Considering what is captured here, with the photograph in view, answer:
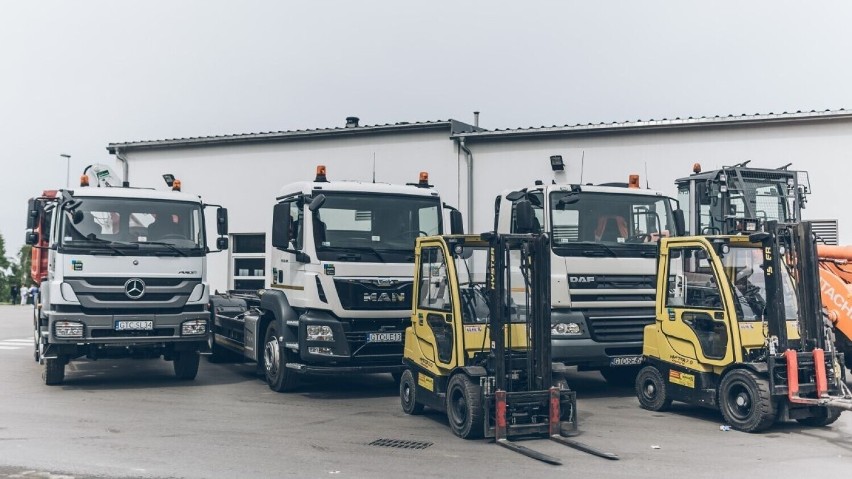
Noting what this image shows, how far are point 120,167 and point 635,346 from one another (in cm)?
1636

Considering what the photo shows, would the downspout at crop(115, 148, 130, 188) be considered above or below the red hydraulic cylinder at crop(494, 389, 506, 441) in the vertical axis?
above

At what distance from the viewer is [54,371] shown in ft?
40.8

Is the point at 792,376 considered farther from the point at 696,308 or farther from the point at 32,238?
the point at 32,238

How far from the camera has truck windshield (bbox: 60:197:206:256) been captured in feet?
38.8

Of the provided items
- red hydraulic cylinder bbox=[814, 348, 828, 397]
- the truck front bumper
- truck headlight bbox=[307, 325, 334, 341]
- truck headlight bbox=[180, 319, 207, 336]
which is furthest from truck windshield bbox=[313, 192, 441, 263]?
red hydraulic cylinder bbox=[814, 348, 828, 397]

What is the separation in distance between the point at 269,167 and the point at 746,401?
14.6 metres

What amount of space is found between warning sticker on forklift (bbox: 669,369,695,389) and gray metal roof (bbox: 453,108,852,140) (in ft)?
27.8

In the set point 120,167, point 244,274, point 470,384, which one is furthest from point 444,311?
point 120,167

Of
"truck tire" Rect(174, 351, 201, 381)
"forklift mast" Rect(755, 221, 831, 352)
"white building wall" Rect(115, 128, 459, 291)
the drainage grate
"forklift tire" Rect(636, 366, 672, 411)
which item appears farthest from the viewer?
"white building wall" Rect(115, 128, 459, 291)

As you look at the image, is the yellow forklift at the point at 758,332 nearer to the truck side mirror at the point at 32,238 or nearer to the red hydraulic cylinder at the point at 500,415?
the red hydraulic cylinder at the point at 500,415

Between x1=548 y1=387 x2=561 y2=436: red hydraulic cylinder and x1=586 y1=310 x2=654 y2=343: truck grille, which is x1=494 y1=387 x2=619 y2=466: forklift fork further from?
x1=586 y1=310 x2=654 y2=343: truck grille

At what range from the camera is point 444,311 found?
9.16 metres

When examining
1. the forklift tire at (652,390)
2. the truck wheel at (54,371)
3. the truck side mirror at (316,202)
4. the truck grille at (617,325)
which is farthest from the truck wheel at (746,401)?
the truck wheel at (54,371)

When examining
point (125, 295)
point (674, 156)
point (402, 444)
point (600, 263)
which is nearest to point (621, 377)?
point (600, 263)
